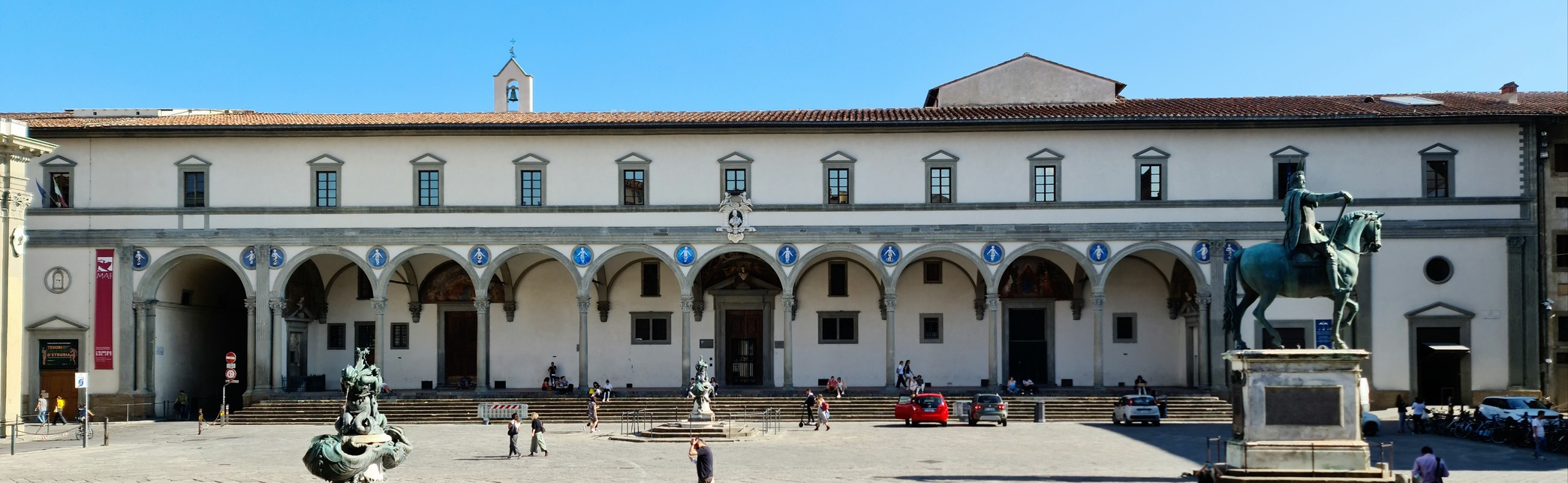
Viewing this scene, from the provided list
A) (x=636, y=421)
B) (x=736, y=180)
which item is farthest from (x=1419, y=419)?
(x=736, y=180)

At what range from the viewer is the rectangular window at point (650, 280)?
4216 centimetres

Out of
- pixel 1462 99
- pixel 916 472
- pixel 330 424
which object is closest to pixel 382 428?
pixel 916 472

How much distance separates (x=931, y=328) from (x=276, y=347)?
18889mm

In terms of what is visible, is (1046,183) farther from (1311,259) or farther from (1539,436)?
(1311,259)

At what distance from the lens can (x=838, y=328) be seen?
4209 cm

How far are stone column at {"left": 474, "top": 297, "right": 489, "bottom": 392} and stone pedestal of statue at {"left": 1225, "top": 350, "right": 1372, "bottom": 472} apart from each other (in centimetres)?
2584

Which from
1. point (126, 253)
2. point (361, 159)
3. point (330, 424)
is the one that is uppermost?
point (361, 159)

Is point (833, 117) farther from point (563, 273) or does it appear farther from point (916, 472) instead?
point (916, 472)

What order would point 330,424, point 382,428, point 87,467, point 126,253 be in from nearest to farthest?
point 382,428
point 87,467
point 330,424
point 126,253

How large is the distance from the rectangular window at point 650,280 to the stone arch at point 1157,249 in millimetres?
13137

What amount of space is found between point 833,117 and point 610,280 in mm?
8661

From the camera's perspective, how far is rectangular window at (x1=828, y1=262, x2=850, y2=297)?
4200 cm

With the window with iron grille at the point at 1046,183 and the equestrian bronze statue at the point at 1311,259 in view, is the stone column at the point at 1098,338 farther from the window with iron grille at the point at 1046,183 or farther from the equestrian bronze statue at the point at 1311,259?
the equestrian bronze statue at the point at 1311,259

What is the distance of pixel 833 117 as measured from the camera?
39.4 meters
